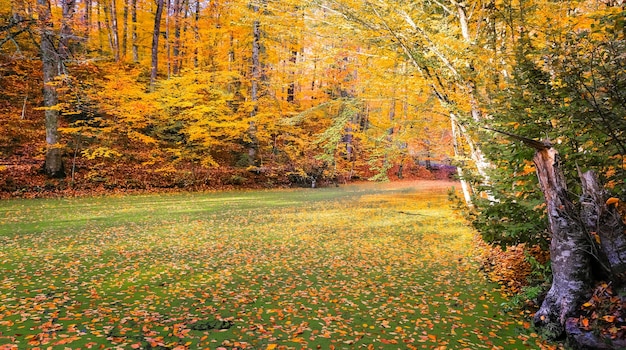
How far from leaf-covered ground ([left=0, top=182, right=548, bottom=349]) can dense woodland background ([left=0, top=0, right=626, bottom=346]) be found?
133cm

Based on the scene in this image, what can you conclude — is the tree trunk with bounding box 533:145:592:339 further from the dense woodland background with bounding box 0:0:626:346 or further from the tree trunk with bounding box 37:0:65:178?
the tree trunk with bounding box 37:0:65:178

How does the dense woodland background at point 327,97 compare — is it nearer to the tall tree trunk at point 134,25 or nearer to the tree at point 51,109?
the tree at point 51,109

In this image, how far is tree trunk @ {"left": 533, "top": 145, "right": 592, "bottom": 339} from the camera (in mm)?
4309

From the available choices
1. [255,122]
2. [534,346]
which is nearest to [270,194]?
[255,122]

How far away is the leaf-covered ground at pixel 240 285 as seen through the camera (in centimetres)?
418

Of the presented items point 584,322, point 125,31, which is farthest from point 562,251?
point 125,31

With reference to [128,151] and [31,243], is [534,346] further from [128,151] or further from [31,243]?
[128,151]

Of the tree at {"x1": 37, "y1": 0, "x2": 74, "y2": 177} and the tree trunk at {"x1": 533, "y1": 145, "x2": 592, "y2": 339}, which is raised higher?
the tree at {"x1": 37, "y1": 0, "x2": 74, "y2": 177}

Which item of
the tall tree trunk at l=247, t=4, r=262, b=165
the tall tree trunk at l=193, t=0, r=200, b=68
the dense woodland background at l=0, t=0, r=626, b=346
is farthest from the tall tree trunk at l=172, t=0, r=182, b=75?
the tall tree trunk at l=247, t=4, r=262, b=165

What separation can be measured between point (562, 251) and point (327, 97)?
23.7m

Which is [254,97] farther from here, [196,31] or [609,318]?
[609,318]

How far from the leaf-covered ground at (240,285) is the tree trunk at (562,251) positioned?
335mm

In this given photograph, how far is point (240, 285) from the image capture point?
593 centimetres

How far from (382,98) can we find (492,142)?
7.54 m
